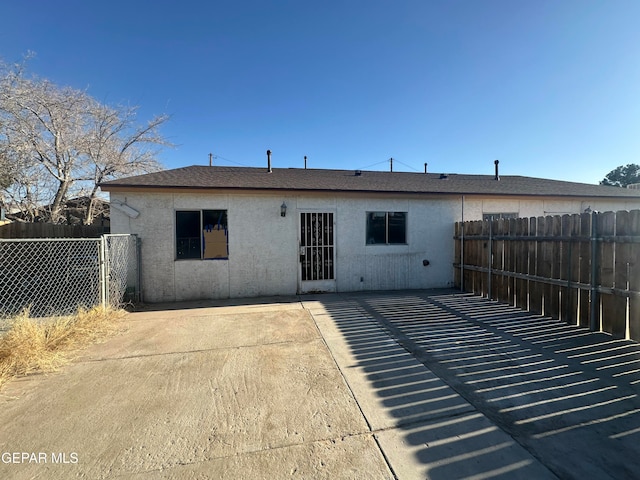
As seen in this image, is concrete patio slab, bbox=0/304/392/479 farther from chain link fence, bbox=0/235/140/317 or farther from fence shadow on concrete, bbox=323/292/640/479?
chain link fence, bbox=0/235/140/317

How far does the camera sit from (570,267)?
501 cm

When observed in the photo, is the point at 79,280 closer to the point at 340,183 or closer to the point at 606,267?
the point at 340,183

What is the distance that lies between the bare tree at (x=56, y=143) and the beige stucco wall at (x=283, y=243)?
760 centimetres

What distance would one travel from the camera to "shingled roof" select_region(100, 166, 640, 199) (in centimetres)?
733

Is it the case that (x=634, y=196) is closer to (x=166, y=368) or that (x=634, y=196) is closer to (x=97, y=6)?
(x=166, y=368)

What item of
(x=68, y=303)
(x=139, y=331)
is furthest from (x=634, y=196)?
(x=68, y=303)

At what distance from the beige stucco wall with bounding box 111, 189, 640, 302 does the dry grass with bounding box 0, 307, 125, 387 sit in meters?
2.39

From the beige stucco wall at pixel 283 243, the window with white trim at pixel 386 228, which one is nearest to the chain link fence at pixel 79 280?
the beige stucco wall at pixel 283 243

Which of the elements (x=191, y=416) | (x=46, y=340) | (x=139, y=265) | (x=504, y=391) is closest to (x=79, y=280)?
(x=139, y=265)

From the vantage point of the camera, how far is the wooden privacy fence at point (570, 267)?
4.20 meters

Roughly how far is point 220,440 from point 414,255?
→ 285 inches

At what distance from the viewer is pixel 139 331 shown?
4883mm

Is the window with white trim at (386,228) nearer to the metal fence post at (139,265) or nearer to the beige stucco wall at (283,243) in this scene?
the beige stucco wall at (283,243)

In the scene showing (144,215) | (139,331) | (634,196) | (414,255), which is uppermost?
(634,196)
